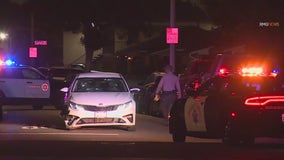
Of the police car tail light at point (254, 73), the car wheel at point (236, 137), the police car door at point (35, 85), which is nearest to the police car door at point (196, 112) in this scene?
the car wheel at point (236, 137)

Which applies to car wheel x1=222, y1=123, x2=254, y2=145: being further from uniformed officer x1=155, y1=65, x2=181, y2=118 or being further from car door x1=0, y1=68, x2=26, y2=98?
car door x1=0, y1=68, x2=26, y2=98

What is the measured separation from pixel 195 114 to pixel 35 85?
11.4 m

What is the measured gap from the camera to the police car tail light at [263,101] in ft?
45.9

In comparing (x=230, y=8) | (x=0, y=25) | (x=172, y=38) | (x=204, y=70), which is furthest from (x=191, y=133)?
(x=0, y=25)

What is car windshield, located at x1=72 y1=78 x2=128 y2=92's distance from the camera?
65.1 feet

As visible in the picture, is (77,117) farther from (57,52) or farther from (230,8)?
(57,52)

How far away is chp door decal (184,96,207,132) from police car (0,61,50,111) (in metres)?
10.9

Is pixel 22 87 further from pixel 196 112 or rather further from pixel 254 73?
pixel 254 73

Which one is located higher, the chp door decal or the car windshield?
the car windshield

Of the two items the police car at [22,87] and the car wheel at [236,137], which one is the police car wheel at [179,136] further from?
the police car at [22,87]

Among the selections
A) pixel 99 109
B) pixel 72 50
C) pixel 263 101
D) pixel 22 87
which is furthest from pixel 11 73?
pixel 72 50

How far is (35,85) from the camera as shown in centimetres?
2586

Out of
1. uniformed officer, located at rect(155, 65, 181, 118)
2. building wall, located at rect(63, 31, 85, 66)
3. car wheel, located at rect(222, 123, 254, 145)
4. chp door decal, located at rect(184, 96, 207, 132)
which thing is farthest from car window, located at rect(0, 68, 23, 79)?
building wall, located at rect(63, 31, 85, 66)

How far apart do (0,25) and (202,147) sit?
47098 millimetres
